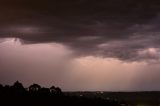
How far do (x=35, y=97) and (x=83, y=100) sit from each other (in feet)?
69.8

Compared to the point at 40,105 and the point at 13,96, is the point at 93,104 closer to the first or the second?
the point at 40,105

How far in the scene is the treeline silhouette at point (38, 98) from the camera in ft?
431

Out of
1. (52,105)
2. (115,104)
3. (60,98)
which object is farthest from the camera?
(115,104)

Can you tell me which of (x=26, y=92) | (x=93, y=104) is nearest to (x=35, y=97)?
(x=26, y=92)

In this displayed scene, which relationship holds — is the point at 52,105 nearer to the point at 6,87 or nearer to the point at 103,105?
the point at 6,87

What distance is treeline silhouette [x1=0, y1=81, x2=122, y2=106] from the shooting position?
431 feet

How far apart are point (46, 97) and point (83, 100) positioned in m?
16.3

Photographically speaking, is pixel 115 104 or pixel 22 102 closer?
pixel 22 102

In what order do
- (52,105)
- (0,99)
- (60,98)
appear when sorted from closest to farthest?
(0,99) < (52,105) < (60,98)

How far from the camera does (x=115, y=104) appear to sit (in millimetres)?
169625

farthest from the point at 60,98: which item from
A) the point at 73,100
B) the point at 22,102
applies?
the point at 22,102

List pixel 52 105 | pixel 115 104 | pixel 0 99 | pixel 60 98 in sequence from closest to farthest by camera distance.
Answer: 1. pixel 0 99
2. pixel 52 105
3. pixel 60 98
4. pixel 115 104

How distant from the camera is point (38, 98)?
479 feet

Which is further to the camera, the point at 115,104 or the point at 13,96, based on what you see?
the point at 115,104
